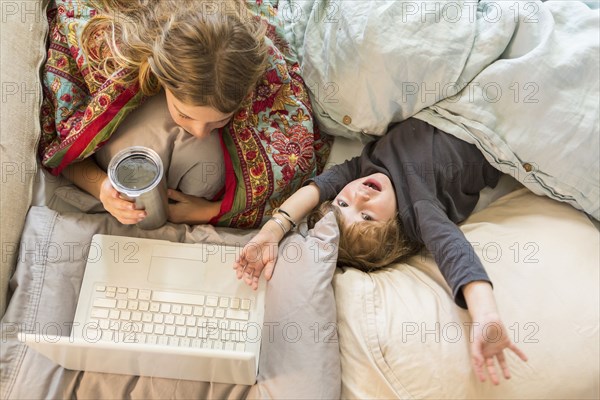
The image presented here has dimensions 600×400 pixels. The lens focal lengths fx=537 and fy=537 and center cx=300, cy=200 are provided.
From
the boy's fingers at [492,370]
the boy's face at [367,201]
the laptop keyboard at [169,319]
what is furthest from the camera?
the boy's face at [367,201]

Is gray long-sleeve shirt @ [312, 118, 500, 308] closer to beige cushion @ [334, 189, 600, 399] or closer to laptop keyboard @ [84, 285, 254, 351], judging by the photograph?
beige cushion @ [334, 189, 600, 399]

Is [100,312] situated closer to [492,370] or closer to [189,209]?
[189,209]

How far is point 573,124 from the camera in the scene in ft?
3.86

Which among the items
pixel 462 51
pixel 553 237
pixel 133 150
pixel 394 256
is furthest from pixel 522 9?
pixel 133 150

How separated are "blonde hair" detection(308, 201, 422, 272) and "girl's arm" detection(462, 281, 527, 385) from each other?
0.76ft

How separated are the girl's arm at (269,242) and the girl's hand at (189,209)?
141 mm

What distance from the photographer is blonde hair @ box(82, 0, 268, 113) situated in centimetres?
98

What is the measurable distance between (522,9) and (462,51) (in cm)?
17

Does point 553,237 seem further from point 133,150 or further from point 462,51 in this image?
point 133,150

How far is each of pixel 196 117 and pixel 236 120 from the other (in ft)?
0.58

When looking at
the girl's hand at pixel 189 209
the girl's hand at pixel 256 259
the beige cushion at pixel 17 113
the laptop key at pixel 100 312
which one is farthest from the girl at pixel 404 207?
the beige cushion at pixel 17 113

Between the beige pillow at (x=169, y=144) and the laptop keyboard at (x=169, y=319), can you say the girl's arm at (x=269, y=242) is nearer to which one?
the laptop keyboard at (x=169, y=319)

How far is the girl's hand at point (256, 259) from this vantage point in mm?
1114

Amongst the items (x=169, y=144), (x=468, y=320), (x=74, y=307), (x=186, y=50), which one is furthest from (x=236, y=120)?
(x=468, y=320)
